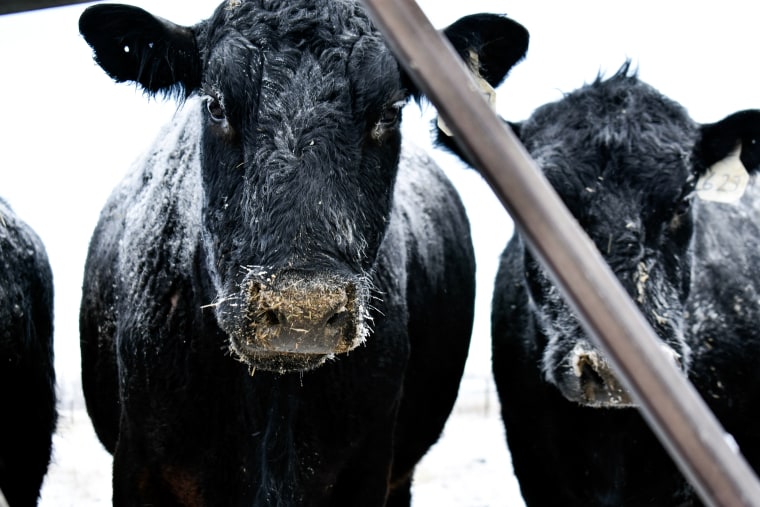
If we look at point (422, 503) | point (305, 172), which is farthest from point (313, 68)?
point (422, 503)

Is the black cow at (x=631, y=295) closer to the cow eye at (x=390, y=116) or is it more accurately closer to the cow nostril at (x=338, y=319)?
the cow eye at (x=390, y=116)

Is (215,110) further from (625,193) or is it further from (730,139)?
(730,139)

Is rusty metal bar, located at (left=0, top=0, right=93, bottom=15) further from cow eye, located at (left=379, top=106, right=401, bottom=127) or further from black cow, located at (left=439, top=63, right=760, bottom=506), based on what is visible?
black cow, located at (left=439, top=63, right=760, bottom=506)

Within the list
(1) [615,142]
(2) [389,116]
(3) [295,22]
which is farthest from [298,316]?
Result: (1) [615,142]

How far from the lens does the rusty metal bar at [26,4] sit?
2951 millimetres

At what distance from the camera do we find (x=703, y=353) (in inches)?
210

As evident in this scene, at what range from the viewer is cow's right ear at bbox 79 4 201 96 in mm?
4156

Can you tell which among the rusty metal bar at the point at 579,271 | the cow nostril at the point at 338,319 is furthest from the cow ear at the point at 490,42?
the rusty metal bar at the point at 579,271

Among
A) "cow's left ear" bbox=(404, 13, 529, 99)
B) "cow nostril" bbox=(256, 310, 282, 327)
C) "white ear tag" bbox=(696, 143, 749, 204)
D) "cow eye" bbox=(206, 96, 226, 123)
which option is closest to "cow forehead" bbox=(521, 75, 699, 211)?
"white ear tag" bbox=(696, 143, 749, 204)

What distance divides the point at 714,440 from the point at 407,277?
3.55 metres

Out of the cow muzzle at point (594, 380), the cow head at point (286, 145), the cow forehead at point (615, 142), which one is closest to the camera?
the cow head at point (286, 145)

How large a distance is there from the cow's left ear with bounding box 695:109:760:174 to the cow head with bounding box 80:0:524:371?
1.38m

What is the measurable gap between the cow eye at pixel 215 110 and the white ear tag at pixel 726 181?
7.94 feet

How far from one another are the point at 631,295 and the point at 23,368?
11.2ft
